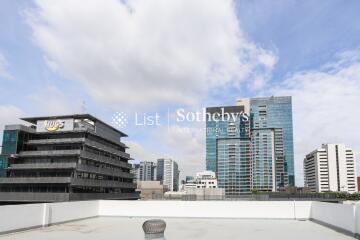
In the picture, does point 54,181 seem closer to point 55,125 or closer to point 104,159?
point 55,125

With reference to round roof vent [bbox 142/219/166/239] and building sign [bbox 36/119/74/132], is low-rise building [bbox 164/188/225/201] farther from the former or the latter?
round roof vent [bbox 142/219/166/239]

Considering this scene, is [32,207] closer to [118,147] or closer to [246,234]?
[246,234]

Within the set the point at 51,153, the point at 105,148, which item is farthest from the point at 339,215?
the point at 105,148

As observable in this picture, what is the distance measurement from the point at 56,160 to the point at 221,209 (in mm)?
63319

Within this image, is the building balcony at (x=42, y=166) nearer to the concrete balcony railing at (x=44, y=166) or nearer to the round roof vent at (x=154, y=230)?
the concrete balcony railing at (x=44, y=166)

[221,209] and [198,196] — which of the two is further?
[198,196]

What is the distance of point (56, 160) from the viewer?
81562 millimetres

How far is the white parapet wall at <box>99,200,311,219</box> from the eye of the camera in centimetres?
2583

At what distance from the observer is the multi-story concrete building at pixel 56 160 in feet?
257

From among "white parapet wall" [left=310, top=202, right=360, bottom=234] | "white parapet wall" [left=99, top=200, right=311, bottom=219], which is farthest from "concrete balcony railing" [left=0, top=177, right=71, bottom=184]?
"white parapet wall" [left=310, top=202, right=360, bottom=234]

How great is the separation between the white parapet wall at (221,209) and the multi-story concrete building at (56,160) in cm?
5292

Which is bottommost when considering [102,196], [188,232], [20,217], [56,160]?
[102,196]

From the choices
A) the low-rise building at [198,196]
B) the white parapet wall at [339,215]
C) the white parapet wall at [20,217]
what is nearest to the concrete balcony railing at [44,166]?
the low-rise building at [198,196]

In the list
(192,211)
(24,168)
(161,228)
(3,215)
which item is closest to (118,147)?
(24,168)
